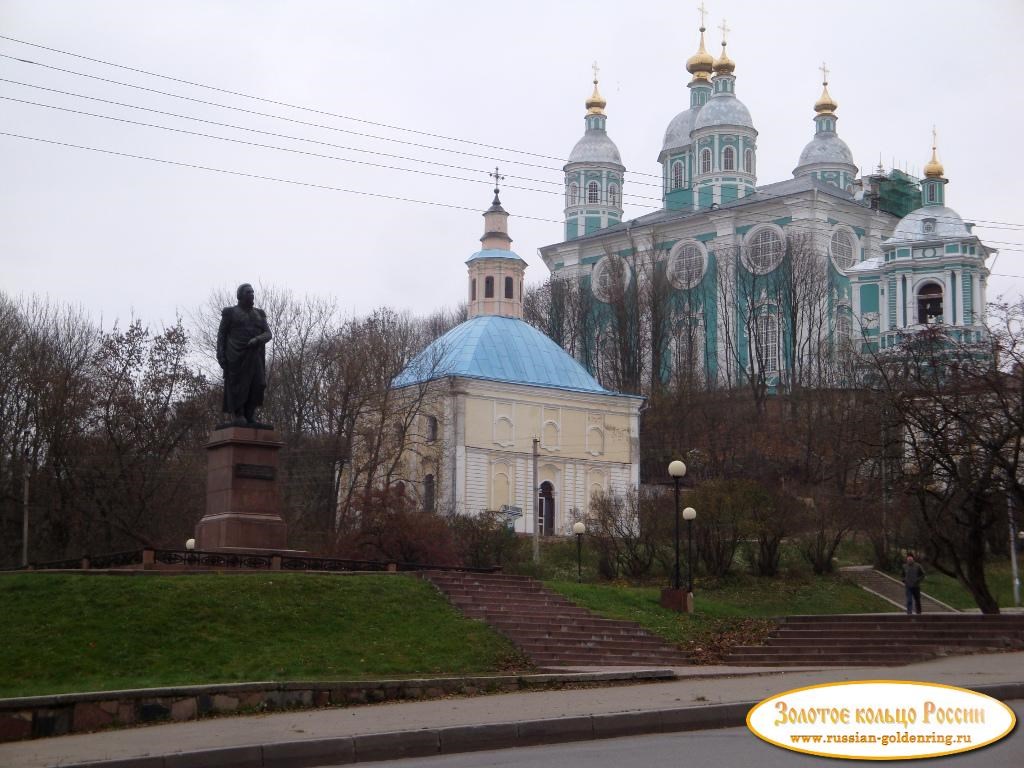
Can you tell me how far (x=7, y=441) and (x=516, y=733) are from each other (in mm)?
31998

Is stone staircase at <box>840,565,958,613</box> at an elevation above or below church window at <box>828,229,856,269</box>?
below

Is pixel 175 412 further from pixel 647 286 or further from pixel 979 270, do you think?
pixel 979 270

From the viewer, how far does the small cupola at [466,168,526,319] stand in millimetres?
58719

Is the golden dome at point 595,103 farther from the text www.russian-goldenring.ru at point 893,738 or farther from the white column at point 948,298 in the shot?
the text www.russian-goldenring.ru at point 893,738

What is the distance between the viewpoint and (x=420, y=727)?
13.2 meters

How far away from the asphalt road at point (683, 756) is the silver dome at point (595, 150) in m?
82.7

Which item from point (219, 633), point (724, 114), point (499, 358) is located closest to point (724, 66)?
point (724, 114)

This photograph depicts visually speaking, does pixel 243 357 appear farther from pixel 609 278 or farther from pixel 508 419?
pixel 609 278

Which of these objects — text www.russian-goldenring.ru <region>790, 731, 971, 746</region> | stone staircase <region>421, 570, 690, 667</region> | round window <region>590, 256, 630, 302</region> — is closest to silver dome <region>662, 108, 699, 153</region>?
round window <region>590, 256, 630, 302</region>

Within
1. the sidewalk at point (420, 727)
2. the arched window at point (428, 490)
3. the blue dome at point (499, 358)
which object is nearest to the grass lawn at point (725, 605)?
the sidewalk at point (420, 727)

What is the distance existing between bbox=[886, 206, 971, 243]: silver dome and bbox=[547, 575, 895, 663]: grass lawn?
128ft

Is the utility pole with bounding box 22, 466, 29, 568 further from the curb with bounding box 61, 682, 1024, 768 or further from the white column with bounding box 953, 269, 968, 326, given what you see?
the white column with bounding box 953, 269, 968, 326

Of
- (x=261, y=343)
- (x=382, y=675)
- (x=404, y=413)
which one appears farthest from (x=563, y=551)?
(x=382, y=675)

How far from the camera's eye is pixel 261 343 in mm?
23594
